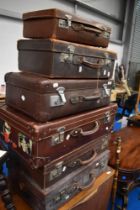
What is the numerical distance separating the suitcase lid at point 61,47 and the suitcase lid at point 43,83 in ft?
0.40

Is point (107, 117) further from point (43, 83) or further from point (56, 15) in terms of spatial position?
point (56, 15)

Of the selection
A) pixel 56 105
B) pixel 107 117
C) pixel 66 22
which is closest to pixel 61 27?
pixel 66 22

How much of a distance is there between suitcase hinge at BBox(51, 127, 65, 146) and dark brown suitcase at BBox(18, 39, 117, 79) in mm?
234

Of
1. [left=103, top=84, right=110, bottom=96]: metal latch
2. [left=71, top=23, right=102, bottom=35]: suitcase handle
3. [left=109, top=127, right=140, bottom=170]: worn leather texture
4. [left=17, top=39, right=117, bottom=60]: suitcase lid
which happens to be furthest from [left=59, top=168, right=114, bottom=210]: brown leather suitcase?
[left=71, top=23, right=102, bottom=35]: suitcase handle

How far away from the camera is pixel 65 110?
0.82 meters

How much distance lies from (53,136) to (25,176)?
1.01 ft

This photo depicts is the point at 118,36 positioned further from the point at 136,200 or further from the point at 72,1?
the point at 136,200

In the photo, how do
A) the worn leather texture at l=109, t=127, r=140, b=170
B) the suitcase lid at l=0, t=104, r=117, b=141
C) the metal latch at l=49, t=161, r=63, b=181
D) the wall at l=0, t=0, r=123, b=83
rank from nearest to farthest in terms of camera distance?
the suitcase lid at l=0, t=104, r=117, b=141
the metal latch at l=49, t=161, r=63, b=181
the worn leather texture at l=109, t=127, r=140, b=170
the wall at l=0, t=0, r=123, b=83

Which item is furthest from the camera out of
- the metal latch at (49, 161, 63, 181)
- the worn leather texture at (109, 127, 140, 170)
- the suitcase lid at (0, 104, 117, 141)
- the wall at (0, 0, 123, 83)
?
the wall at (0, 0, 123, 83)

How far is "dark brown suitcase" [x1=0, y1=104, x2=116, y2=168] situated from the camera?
28.7 inches

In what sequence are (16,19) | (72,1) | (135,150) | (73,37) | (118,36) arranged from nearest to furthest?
(73,37), (135,150), (16,19), (72,1), (118,36)

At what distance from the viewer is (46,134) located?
0.73m

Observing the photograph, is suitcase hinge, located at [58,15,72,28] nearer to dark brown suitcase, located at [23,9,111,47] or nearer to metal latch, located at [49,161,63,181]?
dark brown suitcase, located at [23,9,111,47]

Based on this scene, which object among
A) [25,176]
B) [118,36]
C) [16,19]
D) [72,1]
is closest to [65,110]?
[25,176]
